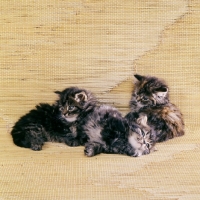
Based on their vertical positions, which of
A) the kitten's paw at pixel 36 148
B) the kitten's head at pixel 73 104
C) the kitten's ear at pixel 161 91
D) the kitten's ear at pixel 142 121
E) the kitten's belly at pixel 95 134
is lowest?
the kitten's paw at pixel 36 148

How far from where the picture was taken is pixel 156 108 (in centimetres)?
197

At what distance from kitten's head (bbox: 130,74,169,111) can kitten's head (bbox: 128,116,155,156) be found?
7.4 inches

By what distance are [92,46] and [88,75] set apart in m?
0.15

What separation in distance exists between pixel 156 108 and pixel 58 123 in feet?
1.55

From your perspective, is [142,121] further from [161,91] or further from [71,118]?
[71,118]

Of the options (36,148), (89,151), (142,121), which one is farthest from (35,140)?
(142,121)

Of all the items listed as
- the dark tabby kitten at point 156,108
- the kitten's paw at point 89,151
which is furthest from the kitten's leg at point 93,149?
the dark tabby kitten at point 156,108

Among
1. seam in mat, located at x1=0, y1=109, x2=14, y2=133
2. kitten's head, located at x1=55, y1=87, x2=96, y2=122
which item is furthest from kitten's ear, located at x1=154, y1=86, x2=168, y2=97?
seam in mat, located at x1=0, y1=109, x2=14, y2=133

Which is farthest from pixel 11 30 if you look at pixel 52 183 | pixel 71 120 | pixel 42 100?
pixel 52 183

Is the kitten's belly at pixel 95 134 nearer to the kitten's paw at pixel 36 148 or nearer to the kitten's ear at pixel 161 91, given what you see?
the kitten's paw at pixel 36 148

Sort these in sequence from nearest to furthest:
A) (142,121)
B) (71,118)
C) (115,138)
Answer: (115,138), (142,121), (71,118)

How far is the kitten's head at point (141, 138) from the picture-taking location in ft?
5.68

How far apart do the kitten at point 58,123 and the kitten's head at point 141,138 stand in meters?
0.26

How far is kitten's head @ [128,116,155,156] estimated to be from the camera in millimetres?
1731
